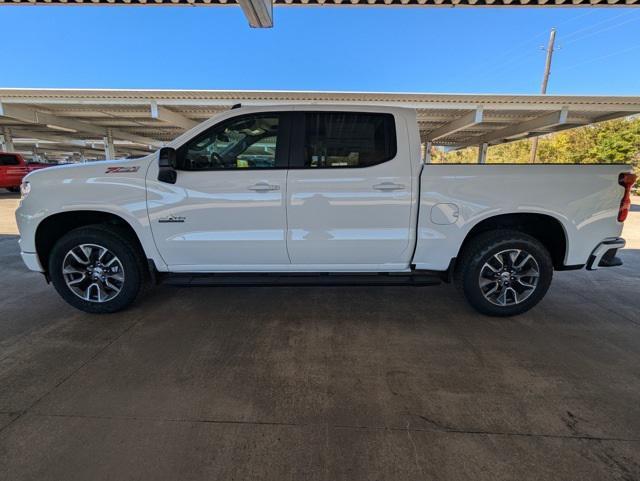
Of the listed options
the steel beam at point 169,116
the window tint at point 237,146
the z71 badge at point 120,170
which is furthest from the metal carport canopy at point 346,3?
the steel beam at point 169,116

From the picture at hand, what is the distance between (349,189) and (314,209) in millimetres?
380

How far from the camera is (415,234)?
11.5 feet

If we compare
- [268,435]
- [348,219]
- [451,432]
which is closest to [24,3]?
[348,219]

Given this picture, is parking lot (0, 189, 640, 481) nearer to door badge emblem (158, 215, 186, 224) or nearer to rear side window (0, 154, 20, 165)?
door badge emblem (158, 215, 186, 224)

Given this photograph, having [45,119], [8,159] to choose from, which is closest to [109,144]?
[45,119]

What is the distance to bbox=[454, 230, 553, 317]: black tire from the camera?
3.55 meters

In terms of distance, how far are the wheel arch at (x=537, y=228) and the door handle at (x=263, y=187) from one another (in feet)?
6.41

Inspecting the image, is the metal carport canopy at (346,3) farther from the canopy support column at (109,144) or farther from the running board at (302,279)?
the canopy support column at (109,144)

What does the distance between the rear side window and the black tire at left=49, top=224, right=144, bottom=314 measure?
18.5 meters

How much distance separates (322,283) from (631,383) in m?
2.54

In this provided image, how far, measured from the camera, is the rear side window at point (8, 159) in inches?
667

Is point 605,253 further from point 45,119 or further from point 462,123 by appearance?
point 45,119

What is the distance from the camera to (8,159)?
17.2 metres

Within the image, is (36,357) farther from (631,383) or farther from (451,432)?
(631,383)
